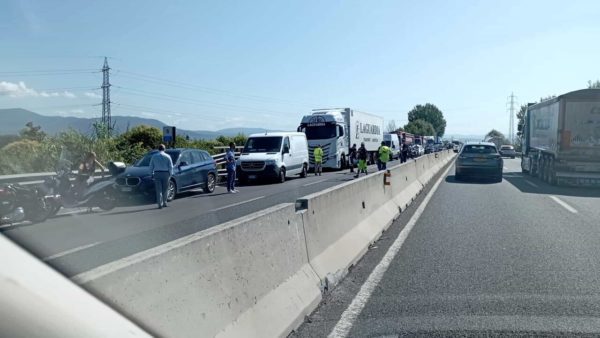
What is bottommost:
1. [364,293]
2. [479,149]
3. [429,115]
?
[364,293]

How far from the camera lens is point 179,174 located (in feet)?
62.5

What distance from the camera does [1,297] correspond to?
2.72 metres

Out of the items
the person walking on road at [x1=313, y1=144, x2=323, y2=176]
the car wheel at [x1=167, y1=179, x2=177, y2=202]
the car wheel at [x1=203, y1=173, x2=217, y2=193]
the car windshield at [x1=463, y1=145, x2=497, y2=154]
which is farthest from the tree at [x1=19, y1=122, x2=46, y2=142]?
the car windshield at [x1=463, y1=145, x2=497, y2=154]

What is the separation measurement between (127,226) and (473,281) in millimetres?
8038

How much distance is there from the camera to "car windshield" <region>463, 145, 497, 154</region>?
25562mm

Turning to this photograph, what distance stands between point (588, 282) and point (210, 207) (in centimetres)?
1088

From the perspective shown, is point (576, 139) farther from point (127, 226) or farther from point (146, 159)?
point (127, 226)

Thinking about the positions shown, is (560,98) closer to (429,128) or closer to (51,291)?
(51,291)

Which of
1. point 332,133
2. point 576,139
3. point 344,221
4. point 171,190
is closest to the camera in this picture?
point 344,221

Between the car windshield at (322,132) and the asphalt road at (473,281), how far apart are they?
22408mm

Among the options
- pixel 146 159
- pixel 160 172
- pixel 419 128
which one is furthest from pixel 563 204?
pixel 419 128

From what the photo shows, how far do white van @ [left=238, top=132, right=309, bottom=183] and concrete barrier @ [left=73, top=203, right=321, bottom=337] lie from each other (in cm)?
1976

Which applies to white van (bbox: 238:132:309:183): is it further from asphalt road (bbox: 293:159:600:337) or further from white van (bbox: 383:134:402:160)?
white van (bbox: 383:134:402:160)

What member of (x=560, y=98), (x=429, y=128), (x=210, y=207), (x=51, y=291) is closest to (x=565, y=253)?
(x=51, y=291)
